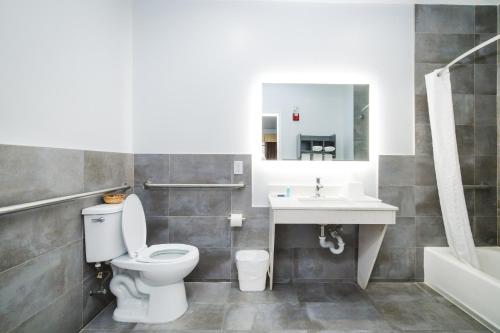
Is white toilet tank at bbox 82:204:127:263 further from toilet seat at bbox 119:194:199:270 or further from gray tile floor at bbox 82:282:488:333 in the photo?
gray tile floor at bbox 82:282:488:333

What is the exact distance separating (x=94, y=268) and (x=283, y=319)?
1365 mm

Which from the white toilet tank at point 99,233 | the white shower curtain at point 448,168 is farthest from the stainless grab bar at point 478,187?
the white toilet tank at point 99,233

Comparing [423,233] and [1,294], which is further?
[423,233]

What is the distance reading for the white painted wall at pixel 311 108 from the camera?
7.30 feet

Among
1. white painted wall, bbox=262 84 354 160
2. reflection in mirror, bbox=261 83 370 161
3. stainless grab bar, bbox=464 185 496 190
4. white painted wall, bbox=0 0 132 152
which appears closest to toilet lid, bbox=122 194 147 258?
white painted wall, bbox=0 0 132 152

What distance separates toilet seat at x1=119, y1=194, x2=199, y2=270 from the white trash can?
18.1 inches

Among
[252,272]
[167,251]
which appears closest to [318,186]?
[252,272]

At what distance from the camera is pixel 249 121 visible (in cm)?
222

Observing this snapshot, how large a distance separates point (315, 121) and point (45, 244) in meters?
2.10

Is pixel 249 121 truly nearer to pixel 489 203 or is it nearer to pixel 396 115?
pixel 396 115

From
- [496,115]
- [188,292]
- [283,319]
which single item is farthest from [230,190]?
[496,115]

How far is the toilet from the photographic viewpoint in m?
1.58

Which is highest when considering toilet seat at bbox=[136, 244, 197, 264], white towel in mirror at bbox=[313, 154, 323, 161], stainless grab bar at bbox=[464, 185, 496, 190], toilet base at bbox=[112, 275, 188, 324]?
white towel in mirror at bbox=[313, 154, 323, 161]

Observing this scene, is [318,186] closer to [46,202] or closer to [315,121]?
[315,121]
